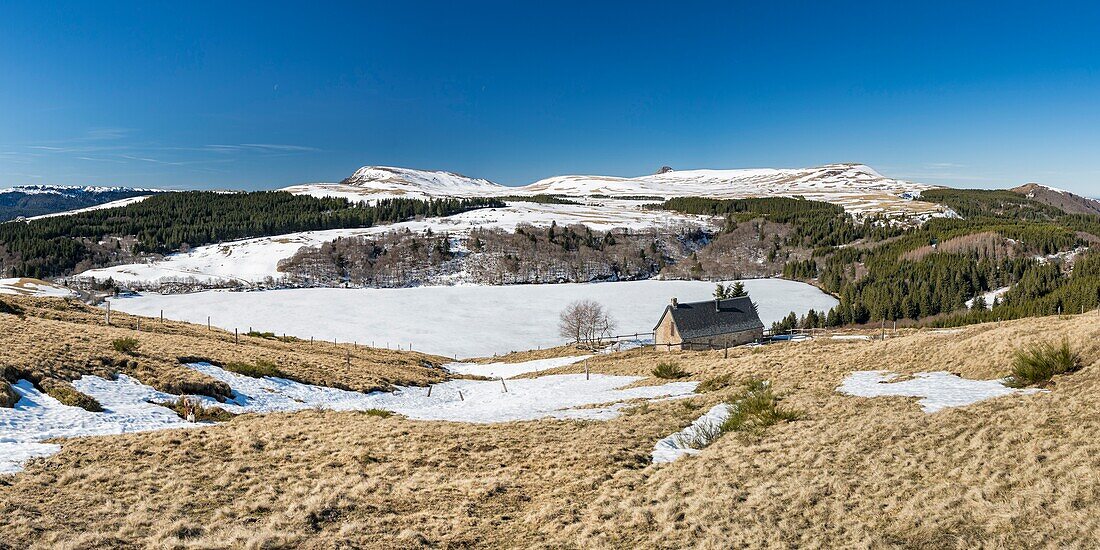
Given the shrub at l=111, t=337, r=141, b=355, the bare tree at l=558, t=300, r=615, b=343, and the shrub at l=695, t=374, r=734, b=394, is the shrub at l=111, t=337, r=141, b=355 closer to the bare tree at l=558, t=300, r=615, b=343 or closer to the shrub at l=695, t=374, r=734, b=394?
the shrub at l=695, t=374, r=734, b=394

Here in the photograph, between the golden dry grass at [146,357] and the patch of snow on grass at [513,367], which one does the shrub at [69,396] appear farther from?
the patch of snow on grass at [513,367]

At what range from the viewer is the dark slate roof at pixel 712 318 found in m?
62.5

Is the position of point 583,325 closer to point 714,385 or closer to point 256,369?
point 714,385

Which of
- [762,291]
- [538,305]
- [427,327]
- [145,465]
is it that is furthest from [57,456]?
[762,291]

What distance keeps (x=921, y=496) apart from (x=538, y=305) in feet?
343

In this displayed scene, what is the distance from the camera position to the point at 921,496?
29.3 feet

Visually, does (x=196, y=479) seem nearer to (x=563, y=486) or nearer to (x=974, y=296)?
(x=563, y=486)

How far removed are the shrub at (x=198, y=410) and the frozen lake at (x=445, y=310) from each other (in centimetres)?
5369

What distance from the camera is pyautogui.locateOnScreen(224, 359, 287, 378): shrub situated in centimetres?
2567

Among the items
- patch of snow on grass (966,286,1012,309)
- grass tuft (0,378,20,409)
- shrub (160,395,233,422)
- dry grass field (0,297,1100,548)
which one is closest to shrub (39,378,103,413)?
grass tuft (0,378,20,409)

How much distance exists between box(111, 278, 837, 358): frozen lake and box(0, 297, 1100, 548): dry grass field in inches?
2361

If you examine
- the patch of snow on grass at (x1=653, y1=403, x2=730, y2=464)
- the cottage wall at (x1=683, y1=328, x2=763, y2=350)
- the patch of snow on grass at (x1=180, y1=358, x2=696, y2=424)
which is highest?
the patch of snow on grass at (x1=653, y1=403, x2=730, y2=464)

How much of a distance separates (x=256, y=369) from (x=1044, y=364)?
3122cm

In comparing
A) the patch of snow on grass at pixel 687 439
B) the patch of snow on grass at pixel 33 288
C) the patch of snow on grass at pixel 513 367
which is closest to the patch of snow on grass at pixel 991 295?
the patch of snow on grass at pixel 513 367
